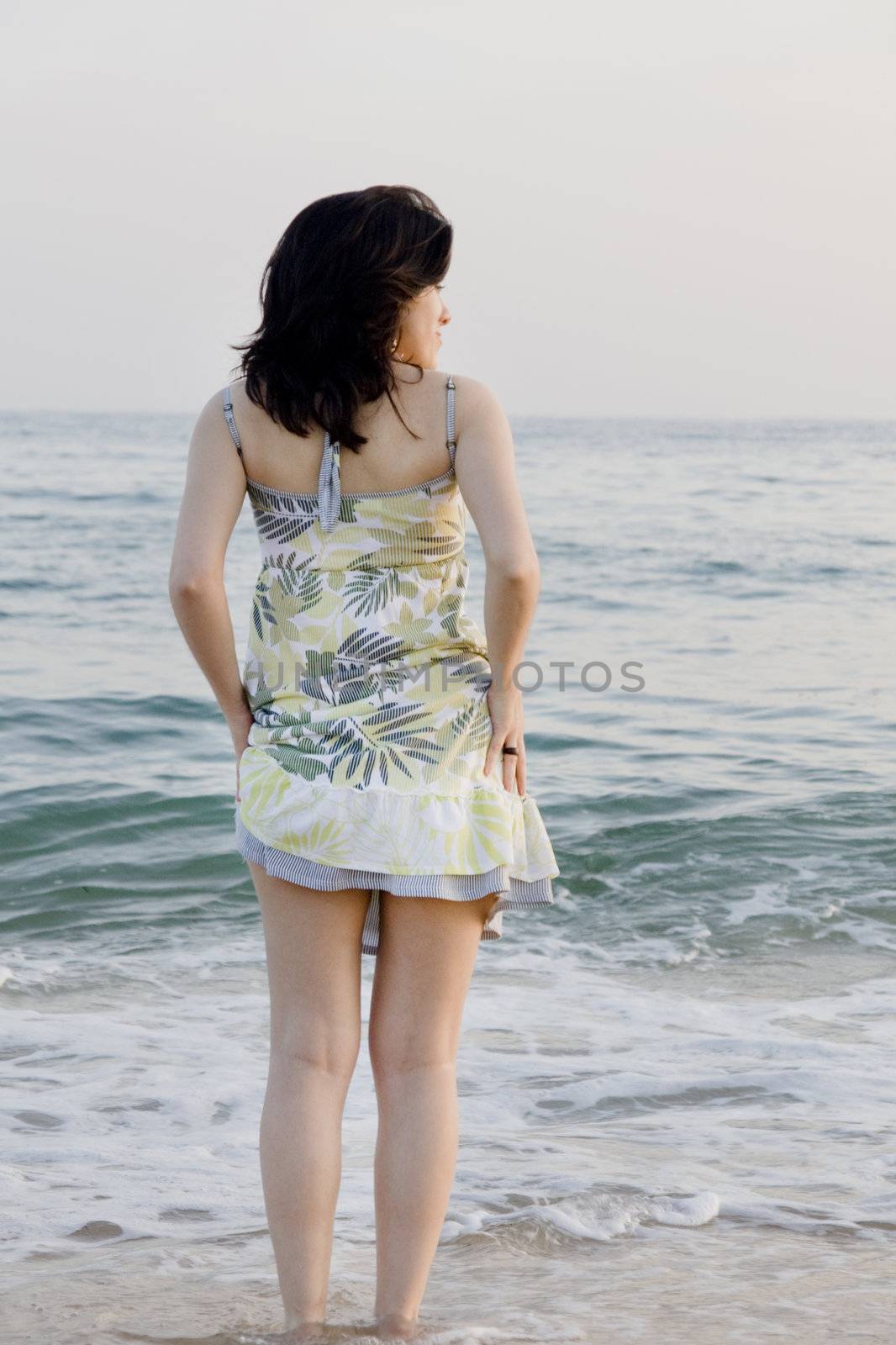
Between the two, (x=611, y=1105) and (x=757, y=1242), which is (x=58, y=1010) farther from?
(x=757, y=1242)

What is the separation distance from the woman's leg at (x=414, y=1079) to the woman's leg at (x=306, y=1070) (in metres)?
0.06

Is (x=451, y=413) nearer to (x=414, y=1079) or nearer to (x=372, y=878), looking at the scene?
(x=372, y=878)

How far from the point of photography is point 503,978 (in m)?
4.40

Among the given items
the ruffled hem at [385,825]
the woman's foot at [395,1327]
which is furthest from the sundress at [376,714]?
the woman's foot at [395,1327]

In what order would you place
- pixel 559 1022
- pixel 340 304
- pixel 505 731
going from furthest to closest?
pixel 559 1022
pixel 505 731
pixel 340 304

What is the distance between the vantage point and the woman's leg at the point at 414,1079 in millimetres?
2039

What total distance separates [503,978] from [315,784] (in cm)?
255

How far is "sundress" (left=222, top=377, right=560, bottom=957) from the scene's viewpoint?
2.00 metres

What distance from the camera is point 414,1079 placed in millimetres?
2072

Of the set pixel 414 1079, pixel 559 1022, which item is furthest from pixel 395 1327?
pixel 559 1022

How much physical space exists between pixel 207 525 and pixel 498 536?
44 cm

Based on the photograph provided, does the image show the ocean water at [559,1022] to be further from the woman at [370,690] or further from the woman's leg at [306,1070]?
the woman at [370,690]

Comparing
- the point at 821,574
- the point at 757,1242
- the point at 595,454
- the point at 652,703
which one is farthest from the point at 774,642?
the point at 595,454

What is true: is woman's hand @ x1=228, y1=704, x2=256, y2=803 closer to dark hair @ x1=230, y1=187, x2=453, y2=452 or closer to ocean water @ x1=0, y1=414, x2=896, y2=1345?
dark hair @ x1=230, y1=187, x2=453, y2=452
